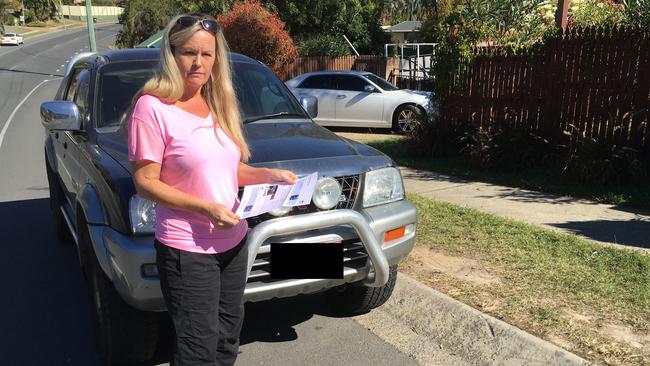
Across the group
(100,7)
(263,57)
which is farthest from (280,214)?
(100,7)

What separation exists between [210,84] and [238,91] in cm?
200

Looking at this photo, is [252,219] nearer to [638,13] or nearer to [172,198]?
[172,198]

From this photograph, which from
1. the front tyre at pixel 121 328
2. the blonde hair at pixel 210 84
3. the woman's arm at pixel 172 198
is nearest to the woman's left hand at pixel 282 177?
the blonde hair at pixel 210 84

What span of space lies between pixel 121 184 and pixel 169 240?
92 centimetres

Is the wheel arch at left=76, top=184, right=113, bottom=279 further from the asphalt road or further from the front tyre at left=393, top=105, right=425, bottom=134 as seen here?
the front tyre at left=393, top=105, right=425, bottom=134

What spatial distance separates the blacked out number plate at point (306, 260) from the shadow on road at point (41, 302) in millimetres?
1446

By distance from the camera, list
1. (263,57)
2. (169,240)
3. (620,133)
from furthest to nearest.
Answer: (263,57)
(620,133)
(169,240)

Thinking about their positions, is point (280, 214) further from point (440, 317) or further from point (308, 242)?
point (440, 317)

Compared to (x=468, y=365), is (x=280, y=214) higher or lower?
higher

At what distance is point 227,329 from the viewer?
250 centimetres

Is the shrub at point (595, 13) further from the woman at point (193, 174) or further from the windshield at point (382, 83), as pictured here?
the woman at point (193, 174)

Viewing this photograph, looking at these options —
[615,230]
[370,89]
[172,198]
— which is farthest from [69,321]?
[370,89]

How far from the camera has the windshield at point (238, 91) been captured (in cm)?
414

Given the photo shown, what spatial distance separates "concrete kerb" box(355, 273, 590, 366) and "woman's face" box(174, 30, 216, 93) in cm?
222
